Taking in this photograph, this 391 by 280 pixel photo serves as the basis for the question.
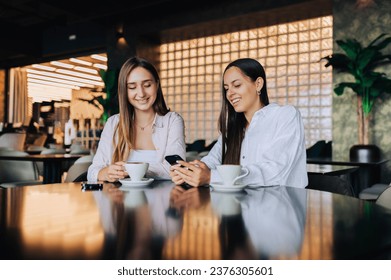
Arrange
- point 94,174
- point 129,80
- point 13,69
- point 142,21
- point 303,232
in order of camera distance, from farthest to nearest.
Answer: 1. point 13,69
2. point 142,21
3. point 129,80
4. point 94,174
5. point 303,232

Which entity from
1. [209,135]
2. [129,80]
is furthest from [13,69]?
[129,80]

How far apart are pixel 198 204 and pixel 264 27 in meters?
6.54

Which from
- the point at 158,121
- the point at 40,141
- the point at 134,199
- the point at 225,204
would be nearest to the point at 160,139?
the point at 158,121

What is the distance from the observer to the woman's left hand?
123 cm

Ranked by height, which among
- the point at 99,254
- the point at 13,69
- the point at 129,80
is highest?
the point at 13,69

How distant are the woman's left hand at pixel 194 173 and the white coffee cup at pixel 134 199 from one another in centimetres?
19

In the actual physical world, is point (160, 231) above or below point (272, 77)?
below

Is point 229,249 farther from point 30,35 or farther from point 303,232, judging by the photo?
point 30,35

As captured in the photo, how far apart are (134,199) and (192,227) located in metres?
0.35

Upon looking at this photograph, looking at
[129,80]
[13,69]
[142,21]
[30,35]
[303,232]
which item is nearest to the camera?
[303,232]

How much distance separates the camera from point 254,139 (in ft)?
5.17

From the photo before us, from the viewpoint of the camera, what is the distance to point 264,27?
22.7 ft

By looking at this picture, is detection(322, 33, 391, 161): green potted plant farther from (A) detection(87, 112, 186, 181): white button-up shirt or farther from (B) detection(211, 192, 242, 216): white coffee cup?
(B) detection(211, 192, 242, 216): white coffee cup

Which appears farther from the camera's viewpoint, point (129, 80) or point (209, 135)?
point (209, 135)
